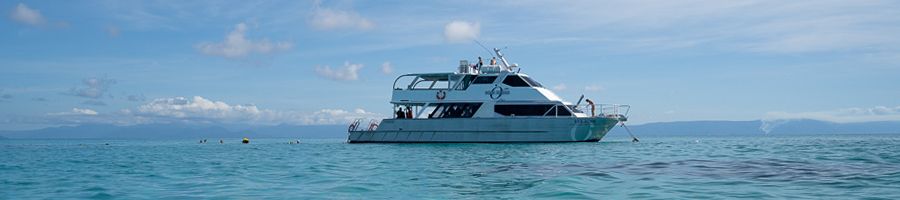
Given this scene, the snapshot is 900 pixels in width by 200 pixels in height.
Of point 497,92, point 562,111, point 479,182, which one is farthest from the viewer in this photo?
point 497,92

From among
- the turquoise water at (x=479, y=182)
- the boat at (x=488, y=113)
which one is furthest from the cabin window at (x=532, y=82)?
the turquoise water at (x=479, y=182)

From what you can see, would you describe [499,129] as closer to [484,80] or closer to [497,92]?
[497,92]

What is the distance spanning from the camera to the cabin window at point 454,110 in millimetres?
37781

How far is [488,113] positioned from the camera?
3672 cm

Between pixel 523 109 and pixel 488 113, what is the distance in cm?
175

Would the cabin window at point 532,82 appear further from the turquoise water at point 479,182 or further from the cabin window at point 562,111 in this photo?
the turquoise water at point 479,182

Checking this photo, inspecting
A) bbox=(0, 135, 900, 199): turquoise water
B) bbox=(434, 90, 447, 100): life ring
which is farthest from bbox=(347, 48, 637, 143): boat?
bbox=(0, 135, 900, 199): turquoise water

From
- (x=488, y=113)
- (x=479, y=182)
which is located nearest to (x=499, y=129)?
(x=488, y=113)

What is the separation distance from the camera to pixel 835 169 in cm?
1655

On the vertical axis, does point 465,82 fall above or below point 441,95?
above

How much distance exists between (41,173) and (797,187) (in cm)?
1785

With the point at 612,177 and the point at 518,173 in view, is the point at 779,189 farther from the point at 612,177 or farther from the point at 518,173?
the point at 518,173

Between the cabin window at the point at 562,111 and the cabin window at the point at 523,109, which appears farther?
the cabin window at the point at 523,109

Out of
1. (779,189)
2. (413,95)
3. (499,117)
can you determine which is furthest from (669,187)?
(413,95)
